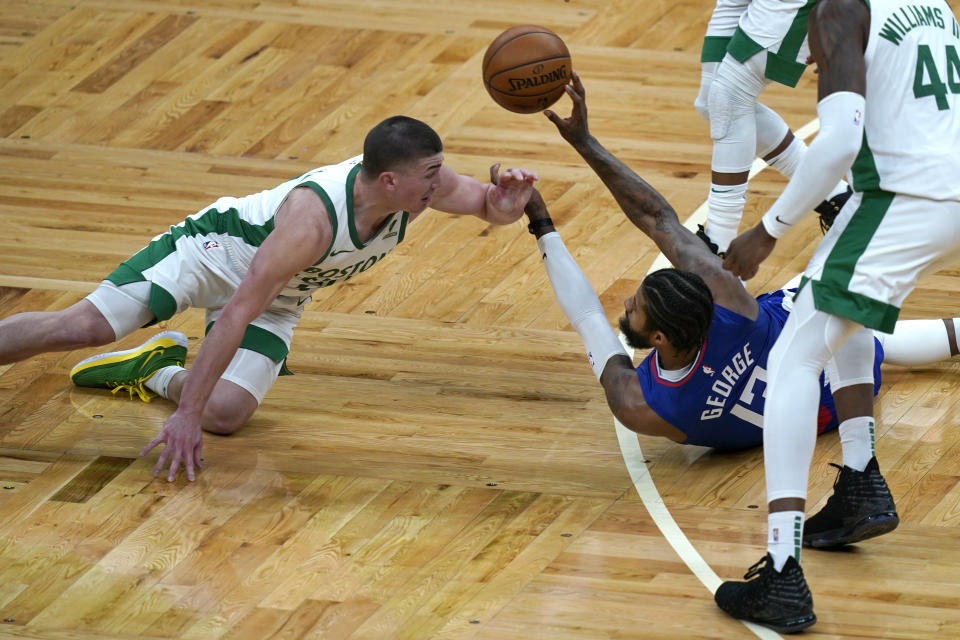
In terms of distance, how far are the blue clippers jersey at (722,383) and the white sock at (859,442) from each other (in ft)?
1.01

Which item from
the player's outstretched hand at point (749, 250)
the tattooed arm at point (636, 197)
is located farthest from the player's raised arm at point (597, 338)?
the player's outstretched hand at point (749, 250)

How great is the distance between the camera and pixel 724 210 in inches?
224

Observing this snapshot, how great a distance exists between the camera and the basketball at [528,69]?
5223 millimetres

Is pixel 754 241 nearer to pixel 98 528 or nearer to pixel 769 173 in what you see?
pixel 98 528

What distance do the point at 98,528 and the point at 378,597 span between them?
3.16ft

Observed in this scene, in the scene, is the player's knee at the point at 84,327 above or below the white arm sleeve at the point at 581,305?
above

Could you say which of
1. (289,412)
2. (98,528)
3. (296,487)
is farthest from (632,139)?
(98,528)

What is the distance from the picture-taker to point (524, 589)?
427cm

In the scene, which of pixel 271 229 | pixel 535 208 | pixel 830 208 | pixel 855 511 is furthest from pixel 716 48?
pixel 855 511

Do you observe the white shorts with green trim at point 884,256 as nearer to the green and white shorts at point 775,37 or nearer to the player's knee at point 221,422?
the green and white shorts at point 775,37

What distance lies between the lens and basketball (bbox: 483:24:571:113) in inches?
206

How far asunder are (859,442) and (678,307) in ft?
2.13

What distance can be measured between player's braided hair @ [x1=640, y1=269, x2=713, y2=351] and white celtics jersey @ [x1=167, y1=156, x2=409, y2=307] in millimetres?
970

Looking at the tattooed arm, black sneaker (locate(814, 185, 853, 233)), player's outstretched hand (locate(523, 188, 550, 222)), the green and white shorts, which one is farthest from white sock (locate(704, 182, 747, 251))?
player's outstretched hand (locate(523, 188, 550, 222))
